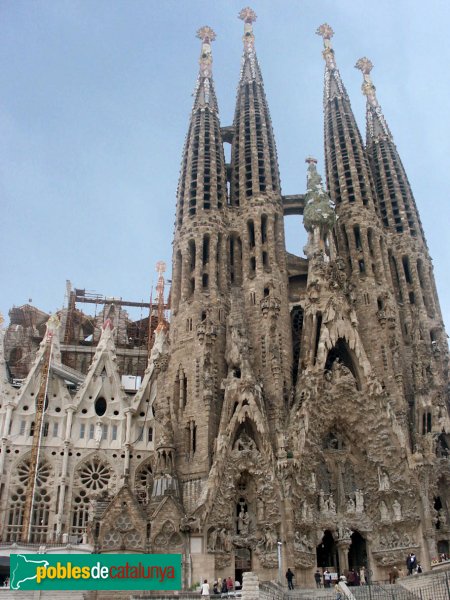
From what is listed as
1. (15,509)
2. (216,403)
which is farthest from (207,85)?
(15,509)

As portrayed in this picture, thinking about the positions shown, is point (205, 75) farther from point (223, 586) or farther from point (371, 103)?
point (223, 586)

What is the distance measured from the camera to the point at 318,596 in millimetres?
25859

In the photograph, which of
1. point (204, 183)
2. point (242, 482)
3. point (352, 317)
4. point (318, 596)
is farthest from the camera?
point (204, 183)

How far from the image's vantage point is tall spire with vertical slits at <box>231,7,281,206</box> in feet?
148

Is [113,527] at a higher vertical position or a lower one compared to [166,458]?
lower

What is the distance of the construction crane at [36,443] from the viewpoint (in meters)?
36.5

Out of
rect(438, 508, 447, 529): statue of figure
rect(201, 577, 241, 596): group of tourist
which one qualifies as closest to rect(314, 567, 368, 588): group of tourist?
rect(201, 577, 241, 596): group of tourist

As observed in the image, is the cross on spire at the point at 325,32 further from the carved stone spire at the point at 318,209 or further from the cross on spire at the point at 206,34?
the carved stone spire at the point at 318,209

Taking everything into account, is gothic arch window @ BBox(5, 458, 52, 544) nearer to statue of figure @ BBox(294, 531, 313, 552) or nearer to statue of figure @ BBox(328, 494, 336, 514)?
statue of figure @ BBox(294, 531, 313, 552)

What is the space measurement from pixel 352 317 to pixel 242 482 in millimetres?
12390

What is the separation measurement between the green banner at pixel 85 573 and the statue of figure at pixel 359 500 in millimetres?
16812

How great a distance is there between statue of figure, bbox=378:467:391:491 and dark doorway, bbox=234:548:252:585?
26.5 ft

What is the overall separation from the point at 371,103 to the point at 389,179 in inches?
405

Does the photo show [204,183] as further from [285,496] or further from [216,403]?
[285,496]
